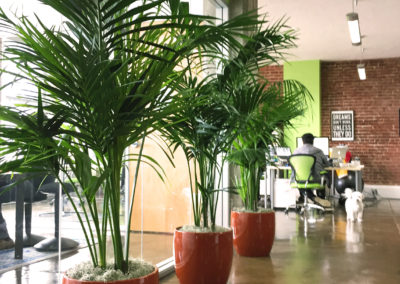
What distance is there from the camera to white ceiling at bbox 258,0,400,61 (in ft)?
20.9

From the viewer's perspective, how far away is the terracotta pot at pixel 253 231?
3.82 metres

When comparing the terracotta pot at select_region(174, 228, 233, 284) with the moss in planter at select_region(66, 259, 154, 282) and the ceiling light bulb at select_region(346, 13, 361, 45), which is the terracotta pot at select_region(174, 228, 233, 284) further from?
the ceiling light bulb at select_region(346, 13, 361, 45)

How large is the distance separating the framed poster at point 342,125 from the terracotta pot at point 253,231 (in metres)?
6.66

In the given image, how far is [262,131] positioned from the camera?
3322 millimetres

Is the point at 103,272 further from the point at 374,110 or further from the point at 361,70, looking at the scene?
the point at 374,110

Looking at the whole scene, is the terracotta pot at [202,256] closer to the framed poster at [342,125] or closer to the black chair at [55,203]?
the black chair at [55,203]

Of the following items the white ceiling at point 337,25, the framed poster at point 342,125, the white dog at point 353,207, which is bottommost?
the white dog at point 353,207

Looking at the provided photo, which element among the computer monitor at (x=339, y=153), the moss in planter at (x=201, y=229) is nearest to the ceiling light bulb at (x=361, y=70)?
the computer monitor at (x=339, y=153)

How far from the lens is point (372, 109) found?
9.90 m

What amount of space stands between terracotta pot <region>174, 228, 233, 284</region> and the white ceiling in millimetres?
3256

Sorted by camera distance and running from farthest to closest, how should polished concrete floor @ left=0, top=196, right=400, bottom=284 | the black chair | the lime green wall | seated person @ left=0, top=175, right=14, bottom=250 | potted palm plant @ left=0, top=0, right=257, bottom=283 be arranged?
1. the lime green wall
2. polished concrete floor @ left=0, top=196, right=400, bottom=284
3. the black chair
4. seated person @ left=0, top=175, right=14, bottom=250
5. potted palm plant @ left=0, top=0, right=257, bottom=283

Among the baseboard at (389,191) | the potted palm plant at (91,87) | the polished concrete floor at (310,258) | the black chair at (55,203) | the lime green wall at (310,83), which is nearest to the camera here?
the potted palm plant at (91,87)

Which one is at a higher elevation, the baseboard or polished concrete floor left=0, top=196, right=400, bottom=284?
the baseboard

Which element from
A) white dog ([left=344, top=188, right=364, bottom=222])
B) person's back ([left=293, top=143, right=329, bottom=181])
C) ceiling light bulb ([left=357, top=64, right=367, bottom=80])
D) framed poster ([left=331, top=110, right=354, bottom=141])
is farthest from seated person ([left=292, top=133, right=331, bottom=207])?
framed poster ([left=331, top=110, right=354, bottom=141])
